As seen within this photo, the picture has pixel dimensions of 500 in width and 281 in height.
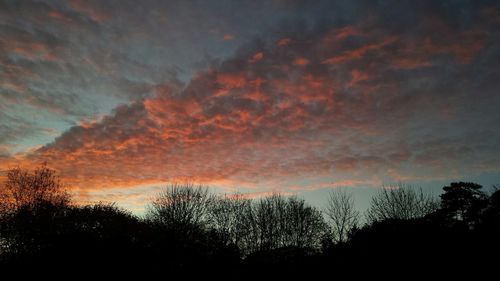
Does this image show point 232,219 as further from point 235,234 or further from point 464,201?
point 464,201

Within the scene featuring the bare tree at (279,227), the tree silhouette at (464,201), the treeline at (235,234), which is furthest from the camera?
the bare tree at (279,227)

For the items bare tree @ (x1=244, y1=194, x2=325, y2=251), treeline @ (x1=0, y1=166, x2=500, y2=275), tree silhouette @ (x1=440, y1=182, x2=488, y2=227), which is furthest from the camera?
bare tree @ (x1=244, y1=194, x2=325, y2=251)

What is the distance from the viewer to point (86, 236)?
28406mm

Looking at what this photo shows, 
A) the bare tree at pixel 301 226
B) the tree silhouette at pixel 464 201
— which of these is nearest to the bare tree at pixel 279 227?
the bare tree at pixel 301 226

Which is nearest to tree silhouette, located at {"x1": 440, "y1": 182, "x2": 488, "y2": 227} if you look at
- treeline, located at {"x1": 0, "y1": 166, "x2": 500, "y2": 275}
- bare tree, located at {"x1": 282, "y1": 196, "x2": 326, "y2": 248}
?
treeline, located at {"x1": 0, "y1": 166, "x2": 500, "y2": 275}

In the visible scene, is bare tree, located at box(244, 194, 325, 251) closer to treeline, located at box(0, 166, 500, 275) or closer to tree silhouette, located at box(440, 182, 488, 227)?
treeline, located at box(0, 166, 500, 275)

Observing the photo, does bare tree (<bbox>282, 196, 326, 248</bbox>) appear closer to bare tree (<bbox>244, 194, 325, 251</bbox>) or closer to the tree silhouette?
bare tree (<bbox>244, 194, 325, 251</bbox>)

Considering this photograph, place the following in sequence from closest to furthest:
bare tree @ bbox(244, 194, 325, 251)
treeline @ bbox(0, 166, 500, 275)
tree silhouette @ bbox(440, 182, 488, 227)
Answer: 1. treeline @ bbox(0, 166, 500, 275)
2. tree silhouette @ bbox(440, 182, 488, 227)
3. bare tree @ bbox(244, 194, 325, 251)

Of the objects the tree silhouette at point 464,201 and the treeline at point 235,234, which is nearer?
the treeline at point 235,234

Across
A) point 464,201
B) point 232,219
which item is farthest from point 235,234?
point 464,201

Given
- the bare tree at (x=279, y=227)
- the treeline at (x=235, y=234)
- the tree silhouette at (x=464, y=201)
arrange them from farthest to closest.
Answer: the bare tree at (x=279, y=227) → the tree silhouette at (x=464, y=201) → the treeline at (x=235, y=234)

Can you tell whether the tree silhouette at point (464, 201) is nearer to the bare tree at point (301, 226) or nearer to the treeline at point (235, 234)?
the treeline at point (235, 234)

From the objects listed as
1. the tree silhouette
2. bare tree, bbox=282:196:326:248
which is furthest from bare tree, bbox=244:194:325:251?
the tree silhouette

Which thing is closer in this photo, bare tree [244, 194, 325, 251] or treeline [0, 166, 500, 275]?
treeline [0, 166, 500, 275]
